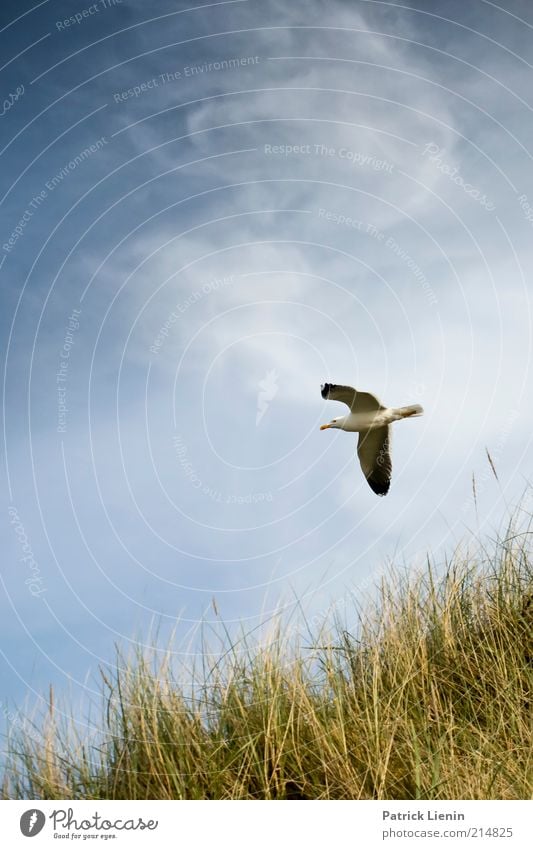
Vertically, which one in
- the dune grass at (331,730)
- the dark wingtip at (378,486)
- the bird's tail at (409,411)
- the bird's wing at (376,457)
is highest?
the bird's tail at (409,411)

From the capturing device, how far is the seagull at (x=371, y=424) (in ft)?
25.3

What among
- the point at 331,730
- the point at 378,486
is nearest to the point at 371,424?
the point at 378,486

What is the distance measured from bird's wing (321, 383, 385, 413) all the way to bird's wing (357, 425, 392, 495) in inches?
20.3

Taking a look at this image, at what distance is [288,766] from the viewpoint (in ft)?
13.3

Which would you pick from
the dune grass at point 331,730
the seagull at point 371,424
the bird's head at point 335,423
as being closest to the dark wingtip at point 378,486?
the seagull at point 371,424

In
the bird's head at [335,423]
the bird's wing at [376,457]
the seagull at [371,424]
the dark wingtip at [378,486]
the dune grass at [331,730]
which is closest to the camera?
the dune grass at [331,730]

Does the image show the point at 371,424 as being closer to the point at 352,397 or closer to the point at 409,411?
the point at 409,411

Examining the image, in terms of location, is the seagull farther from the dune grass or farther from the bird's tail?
the dune grass

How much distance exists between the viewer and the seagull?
771 centimetres

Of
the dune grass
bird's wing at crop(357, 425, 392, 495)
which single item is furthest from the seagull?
the dune grass

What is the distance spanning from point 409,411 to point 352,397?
77cm

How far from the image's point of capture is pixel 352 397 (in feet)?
25.3

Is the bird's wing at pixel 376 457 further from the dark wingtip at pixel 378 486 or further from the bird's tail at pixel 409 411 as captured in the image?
the bird's tail at pixel 409 411
